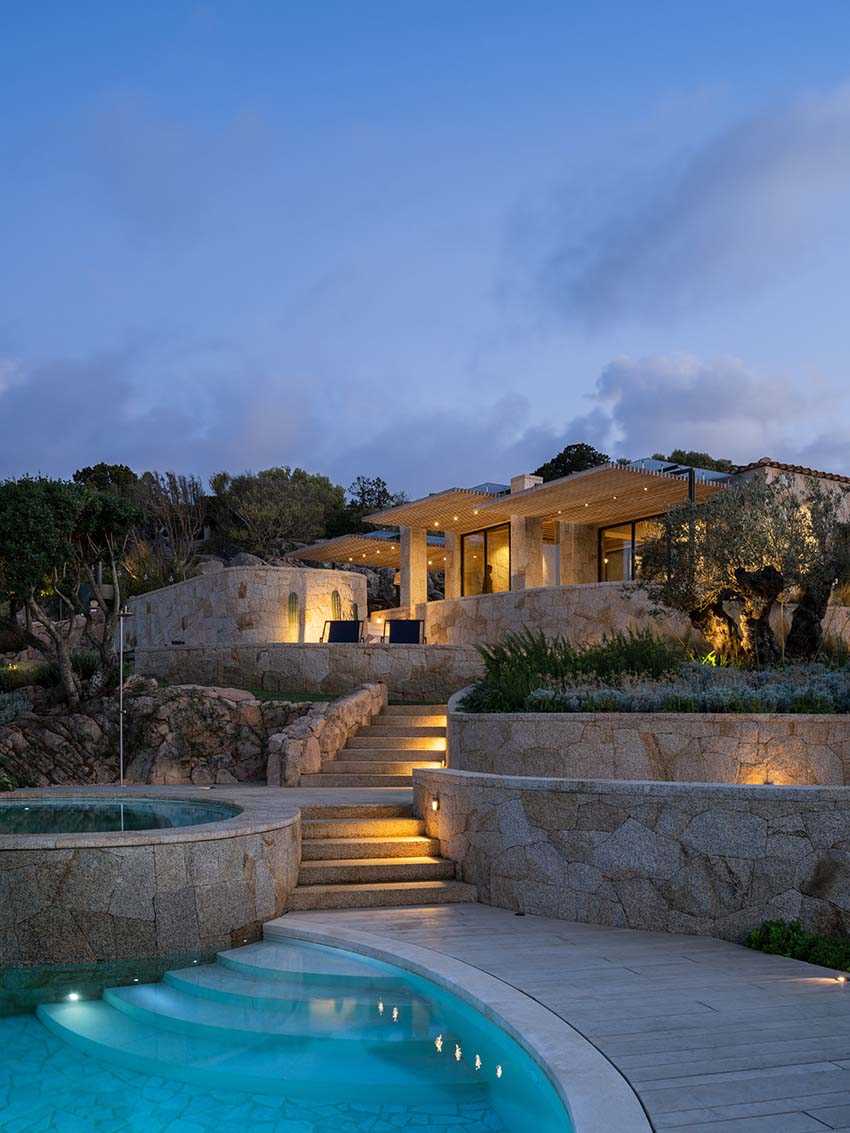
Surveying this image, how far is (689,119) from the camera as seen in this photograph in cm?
2005

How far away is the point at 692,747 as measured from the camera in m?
9.34

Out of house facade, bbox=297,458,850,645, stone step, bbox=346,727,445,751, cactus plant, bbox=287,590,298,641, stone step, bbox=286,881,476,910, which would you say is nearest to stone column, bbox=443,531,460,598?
house facade, bbox=297,458,850,645

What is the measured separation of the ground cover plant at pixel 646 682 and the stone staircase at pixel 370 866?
7.17 ft

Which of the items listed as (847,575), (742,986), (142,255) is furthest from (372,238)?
(742,986)

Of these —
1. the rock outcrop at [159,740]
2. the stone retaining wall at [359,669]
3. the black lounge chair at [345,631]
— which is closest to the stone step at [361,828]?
the rock outcrop at [159,740]

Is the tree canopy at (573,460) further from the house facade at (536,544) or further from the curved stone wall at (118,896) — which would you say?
the curved stone wall at (118,896)

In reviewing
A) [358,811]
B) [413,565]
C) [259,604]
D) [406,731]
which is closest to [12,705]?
[259,604]

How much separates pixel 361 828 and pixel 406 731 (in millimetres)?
5376

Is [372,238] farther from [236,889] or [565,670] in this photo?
[236,889]

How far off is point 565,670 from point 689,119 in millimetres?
13535

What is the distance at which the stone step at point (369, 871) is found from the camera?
8234 mm

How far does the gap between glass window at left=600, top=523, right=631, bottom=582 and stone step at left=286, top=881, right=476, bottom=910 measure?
1818 cm

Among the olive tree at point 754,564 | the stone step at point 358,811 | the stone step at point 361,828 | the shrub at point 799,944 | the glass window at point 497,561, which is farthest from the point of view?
the glass window at point 497,561

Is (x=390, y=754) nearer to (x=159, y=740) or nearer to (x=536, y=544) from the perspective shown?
(x=159, y=740)
